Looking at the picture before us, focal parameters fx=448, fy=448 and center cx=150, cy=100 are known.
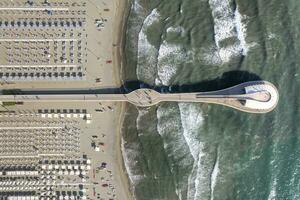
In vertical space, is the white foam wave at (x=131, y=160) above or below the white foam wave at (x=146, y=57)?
below

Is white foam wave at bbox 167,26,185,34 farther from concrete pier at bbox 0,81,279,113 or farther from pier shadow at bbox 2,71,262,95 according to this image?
concrete pier at bbox 0,81,279,113

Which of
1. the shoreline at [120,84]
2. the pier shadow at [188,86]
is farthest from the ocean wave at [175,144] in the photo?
the shoreline at [120,84]

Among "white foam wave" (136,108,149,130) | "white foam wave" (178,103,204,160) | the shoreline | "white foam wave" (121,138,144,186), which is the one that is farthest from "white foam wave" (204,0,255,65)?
"white foam wave" (121,138,144,186)

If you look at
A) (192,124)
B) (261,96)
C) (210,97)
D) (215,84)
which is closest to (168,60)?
(215,84)

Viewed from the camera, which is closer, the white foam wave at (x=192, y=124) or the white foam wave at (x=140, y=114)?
the white foam wave at (x=192, y=124)

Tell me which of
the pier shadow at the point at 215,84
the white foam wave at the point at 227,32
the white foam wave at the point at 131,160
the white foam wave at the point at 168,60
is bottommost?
the white foam wave at the point at 131,160

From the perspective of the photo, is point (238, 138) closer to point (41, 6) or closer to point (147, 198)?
point (147, 198)

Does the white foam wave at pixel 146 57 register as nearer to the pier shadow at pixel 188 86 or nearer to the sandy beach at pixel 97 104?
the pier shadow at pixel 188 86
